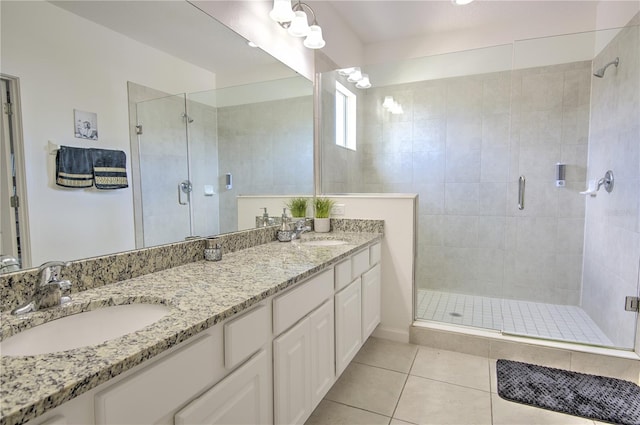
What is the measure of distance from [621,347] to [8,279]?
3.03m

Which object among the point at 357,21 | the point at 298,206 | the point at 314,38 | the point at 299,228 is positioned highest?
the point at 357,21

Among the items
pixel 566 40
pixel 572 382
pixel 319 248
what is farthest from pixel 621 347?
pixel 566 40

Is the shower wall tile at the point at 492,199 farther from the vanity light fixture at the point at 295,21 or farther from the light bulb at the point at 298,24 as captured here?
the light bulb at the point at 298,24

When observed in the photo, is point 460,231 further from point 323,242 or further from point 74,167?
point 74,167

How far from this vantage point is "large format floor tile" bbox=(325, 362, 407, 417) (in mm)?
1800

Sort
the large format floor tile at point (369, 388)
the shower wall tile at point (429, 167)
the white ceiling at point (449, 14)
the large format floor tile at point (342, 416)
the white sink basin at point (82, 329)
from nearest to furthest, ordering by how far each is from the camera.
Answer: the white sink basin at point (82, 329)
the large format floor tile at point (342, 416)
the large format floor tile at point (369, 388)
the white ceiling at point (449, 14)
the shower wall tile at point (429, 167)

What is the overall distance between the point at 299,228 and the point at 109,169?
4.48 feet

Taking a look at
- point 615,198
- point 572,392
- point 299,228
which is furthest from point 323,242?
point 615,198

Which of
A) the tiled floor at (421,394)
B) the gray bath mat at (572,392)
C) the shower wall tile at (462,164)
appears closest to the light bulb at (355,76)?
the shower wall tile at (462,164)

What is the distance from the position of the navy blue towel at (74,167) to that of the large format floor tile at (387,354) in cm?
185

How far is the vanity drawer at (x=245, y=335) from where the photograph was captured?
962 mm

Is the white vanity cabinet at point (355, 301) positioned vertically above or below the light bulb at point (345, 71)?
below

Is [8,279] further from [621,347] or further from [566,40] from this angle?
[566,40]

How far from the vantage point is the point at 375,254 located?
236 cm
